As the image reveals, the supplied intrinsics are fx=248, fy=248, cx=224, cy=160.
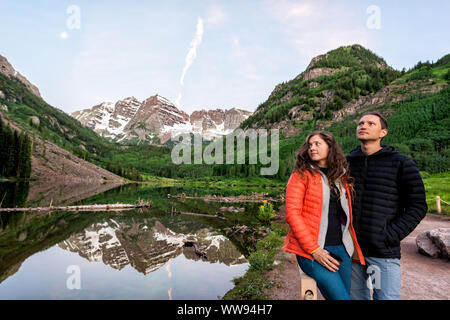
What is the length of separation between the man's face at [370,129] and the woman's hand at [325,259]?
6.74ft

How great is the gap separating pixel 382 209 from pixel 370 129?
132cm

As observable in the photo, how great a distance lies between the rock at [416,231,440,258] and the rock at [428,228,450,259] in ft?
0.61

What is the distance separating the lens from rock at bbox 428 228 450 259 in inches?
427

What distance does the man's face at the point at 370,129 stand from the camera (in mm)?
4160

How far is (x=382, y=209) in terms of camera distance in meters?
3.91

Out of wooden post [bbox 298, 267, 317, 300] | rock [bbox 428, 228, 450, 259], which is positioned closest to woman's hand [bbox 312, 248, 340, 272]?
wooden post [bbox 298, 267, 317, 300]

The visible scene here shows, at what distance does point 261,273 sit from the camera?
1150 cm

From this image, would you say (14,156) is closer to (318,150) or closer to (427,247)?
(318,150)

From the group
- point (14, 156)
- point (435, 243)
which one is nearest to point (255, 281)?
point (435, 243)

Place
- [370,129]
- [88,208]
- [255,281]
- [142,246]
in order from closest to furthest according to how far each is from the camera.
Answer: [370,129] < [255,281] < [142,246] < [88,208]

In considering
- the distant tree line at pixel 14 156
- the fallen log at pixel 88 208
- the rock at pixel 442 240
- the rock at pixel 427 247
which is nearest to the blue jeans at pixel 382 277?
the rock at pixel 442 240

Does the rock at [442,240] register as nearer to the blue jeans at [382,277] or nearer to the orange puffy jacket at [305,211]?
the blue jeans at [382,277]

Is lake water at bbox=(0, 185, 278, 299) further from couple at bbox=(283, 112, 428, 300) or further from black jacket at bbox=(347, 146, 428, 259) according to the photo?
black jacket at bbox=(347, 146, 428, 259)
